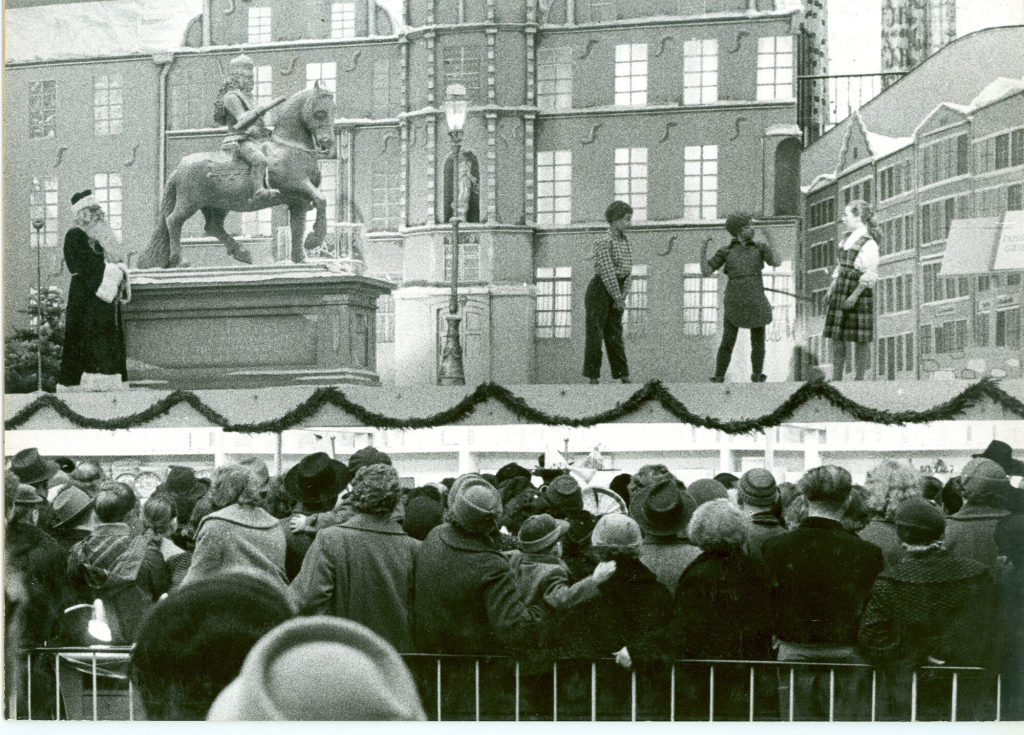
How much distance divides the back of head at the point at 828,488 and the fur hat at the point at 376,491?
4.89ft

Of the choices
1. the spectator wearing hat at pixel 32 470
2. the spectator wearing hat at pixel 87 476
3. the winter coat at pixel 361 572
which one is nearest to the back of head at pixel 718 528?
the winter coat at pixel 361 572

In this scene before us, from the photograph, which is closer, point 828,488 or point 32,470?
point 828,488

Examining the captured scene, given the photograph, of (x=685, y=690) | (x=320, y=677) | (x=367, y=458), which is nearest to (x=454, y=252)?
(x=367, y=458)

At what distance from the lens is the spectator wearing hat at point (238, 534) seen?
543 cm

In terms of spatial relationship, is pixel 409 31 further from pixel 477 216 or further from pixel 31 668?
pixel 31 668

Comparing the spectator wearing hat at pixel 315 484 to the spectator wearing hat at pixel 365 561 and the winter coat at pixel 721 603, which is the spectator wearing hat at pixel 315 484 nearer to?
the spectator wearing hat at pixel 365 561

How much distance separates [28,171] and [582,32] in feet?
11.3

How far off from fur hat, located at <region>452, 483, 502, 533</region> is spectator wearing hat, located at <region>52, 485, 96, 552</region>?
1901mm

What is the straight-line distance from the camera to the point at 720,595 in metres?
5.02

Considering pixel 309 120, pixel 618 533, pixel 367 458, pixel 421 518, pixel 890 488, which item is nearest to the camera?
pixel 618 533

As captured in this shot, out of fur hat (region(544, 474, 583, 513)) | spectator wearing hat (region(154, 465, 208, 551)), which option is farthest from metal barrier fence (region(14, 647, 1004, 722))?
spectator wearing hat (region(154, 465, 208, 551))

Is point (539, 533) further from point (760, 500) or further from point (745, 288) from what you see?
point (745, 288)

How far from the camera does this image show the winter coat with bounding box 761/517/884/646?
16.6 feet

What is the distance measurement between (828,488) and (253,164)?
206 inches
